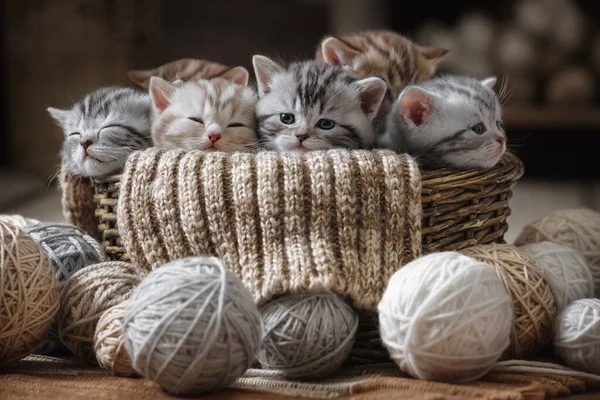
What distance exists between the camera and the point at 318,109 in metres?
1.40

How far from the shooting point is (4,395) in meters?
1.16

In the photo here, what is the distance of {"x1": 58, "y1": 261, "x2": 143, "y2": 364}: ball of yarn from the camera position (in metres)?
1.29

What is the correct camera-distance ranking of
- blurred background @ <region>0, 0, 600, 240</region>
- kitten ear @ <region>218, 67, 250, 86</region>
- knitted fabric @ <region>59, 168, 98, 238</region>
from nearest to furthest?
knitted fabric @ <region>59, 168, 98, 238</region> → kitten ear @ <region>218, 67, 250, 86</region> → blurred background @ <region>0, 0, 600, 240</region>

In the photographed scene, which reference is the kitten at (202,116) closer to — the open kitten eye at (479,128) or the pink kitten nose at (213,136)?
the pink kitten nose at (213,136)

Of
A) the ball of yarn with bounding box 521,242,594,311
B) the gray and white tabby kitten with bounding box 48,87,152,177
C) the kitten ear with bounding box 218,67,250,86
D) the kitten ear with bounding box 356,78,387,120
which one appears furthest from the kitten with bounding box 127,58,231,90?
the ball of yarn with bounding box 521,242,594,311

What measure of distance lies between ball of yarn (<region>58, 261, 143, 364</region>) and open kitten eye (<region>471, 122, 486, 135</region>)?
627 mm

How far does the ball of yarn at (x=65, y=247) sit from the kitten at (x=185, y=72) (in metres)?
0.38

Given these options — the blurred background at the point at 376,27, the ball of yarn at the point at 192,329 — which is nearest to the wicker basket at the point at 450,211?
the ball of yarn at the point at 192,329

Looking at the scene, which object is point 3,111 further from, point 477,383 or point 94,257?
point 477,383

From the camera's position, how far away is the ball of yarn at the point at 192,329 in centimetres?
108

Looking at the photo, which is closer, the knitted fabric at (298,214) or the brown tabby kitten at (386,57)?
the knitted fabric at (298,214)

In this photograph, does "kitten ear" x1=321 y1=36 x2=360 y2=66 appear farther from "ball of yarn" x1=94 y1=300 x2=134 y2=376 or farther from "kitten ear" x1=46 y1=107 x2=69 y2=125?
"ball of yarn" x1=94 y1=300 x2=134 y2=376

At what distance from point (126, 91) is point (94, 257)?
34 cm

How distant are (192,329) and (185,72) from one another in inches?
29.8
